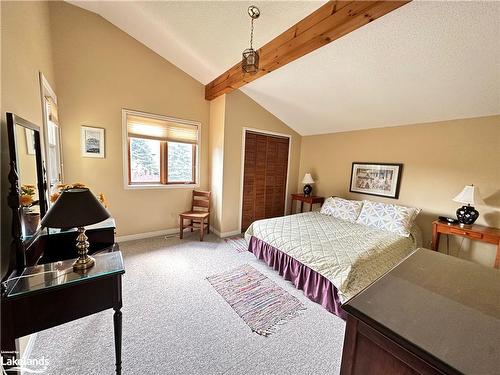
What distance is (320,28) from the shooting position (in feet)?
6.13

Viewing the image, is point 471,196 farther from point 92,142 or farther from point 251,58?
point 92,142

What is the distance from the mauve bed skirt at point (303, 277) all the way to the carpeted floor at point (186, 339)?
76mm

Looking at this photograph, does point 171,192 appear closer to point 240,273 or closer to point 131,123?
point 131,123

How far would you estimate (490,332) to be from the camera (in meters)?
0.67

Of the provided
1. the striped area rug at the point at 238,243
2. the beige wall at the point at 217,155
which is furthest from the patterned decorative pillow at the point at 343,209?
the beige wall at the point at 217,155

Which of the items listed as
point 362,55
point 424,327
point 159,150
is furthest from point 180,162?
point 424,327

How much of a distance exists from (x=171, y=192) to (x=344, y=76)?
312cm

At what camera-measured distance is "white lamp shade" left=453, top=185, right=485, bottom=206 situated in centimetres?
246

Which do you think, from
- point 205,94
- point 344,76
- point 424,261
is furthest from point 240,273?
point 205,94

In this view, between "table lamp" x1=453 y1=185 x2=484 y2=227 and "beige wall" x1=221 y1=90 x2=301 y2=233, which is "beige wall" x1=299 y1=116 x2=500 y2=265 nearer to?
"table lamp" x1=453 y1=185 x2=484 y2=227

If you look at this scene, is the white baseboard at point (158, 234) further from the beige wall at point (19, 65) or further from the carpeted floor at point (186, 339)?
the beige wall at point (19, 65)

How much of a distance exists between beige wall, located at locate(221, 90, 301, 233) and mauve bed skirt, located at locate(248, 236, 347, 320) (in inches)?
40.7

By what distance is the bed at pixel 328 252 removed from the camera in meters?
1.95

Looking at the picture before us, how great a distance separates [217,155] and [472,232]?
141 inches
